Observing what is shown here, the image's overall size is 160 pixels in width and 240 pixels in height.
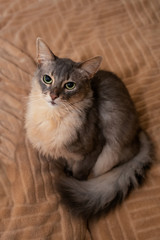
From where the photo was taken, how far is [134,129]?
141cm

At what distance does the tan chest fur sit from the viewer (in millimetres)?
1231

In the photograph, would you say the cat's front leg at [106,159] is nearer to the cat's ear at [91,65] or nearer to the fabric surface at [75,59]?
the fabric surface at [75,59]

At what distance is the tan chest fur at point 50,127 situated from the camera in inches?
48.5

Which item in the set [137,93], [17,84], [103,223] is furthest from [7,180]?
[137,93]

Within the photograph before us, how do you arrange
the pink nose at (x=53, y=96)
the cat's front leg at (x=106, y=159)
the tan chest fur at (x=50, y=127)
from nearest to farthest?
the pink nose at (x=53, y=96) → the tan chest fur at (x=50, y=127) → the cat's front leg at (x=106, y=159)

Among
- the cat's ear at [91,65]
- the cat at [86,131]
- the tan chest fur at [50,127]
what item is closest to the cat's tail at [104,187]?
the cat at [86,131]

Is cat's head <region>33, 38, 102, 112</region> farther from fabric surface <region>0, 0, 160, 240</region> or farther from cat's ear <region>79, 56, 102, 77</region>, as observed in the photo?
fabric surface <region>0, 0, 160, 240</region>

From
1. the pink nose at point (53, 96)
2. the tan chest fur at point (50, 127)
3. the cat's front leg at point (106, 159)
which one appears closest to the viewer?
the pink nose at point (53, 96)

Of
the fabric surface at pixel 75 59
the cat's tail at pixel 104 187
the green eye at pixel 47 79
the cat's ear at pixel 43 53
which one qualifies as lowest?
the cat's tail at pixel 104 187

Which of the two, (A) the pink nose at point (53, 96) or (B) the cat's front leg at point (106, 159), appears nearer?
(A) the pink nose at point (53, 96)

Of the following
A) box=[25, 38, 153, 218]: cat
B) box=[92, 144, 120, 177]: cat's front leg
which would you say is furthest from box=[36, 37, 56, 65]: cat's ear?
box=[92, 144, 120, 177]: cat's front leg

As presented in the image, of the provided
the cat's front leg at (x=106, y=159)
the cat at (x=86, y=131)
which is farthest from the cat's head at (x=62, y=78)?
the cat's front leg at (x=106, y=159)

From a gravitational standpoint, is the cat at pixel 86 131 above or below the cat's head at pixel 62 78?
below

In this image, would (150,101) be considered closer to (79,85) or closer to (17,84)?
(79,85)
